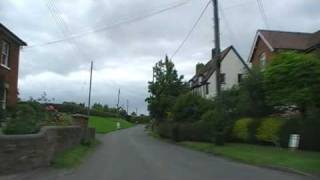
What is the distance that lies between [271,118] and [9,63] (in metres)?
16.4

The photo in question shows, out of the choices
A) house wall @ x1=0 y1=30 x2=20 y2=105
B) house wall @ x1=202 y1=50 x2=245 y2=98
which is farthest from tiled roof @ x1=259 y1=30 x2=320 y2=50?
house wall @ x1=0 y1=30 x2=20 y2=105

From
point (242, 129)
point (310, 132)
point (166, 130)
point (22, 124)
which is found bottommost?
point (22, 124)

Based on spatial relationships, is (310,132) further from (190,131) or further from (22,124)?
(190,131)

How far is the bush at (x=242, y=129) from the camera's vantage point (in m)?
38.2

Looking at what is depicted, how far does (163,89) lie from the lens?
7650cm

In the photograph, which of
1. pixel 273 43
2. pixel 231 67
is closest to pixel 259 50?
pixel 273 43

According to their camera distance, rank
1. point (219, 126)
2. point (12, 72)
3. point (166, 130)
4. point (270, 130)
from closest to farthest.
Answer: point (270, 130), point (12, 72), point (219, 126), point (166, 130)

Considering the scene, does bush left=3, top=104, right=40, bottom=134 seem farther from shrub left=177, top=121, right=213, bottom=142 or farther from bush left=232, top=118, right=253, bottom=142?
shrub left=177, top=121, right=213, bottom=142

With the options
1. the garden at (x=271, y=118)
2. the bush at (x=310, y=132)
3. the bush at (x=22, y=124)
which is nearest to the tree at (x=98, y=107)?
the garden at (x=271, y=118)

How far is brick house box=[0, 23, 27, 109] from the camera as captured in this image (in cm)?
3541

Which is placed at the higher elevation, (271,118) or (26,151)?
(271,118)

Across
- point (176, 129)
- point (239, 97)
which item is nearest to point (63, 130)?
point (239, 97)

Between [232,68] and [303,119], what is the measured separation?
46897mm

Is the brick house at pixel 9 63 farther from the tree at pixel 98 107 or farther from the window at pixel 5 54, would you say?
the tree at pixel 98 107
